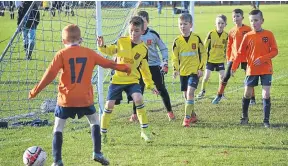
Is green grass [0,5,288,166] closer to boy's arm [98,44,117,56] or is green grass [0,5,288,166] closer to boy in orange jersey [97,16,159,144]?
boy in orange jersey [97,16,159,144]

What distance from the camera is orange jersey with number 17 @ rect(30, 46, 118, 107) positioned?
6.69m

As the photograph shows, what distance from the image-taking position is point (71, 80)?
6.80 m

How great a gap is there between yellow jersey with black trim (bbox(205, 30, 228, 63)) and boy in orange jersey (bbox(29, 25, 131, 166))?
5.40 meters

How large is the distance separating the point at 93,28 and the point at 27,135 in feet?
10.1

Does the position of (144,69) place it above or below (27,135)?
above

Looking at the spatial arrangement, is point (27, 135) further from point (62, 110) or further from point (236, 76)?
point (236, 76)

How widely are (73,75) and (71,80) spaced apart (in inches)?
2.5

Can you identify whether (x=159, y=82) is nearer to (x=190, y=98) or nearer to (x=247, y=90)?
(x=190, y=98)

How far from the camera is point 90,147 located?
→ 8.05 m

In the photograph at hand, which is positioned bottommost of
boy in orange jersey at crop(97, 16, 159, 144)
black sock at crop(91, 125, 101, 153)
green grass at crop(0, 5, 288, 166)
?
green grass at crop(0, 5, 288, 166)

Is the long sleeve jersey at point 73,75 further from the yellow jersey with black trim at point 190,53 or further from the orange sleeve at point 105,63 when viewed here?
the yellow jersey with black trim at point 190,53

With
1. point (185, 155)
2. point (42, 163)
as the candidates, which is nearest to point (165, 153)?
point (185, 155)

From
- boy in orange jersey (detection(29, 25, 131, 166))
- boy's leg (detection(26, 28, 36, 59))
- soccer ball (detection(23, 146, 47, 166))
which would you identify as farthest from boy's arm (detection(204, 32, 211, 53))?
soccer ball (detection(23, 146, 47, 166))

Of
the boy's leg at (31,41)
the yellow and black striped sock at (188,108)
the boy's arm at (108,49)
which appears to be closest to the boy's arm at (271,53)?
the yellow and black striped sock at (188,108)
